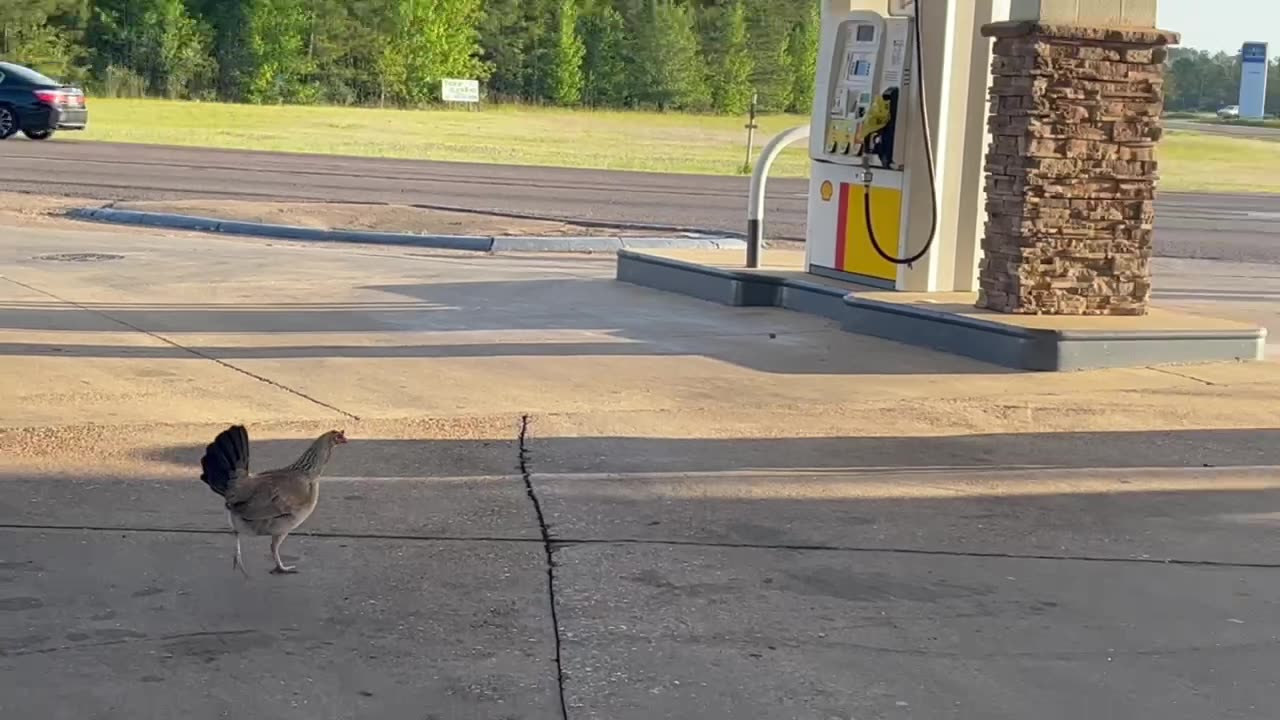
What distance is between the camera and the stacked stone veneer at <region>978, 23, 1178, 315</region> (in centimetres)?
1041

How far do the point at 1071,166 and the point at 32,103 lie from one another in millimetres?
26085

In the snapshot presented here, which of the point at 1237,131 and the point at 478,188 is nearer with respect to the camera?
the point at 478,188

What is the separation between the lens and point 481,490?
6922 millimetres

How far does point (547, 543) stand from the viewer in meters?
6.18

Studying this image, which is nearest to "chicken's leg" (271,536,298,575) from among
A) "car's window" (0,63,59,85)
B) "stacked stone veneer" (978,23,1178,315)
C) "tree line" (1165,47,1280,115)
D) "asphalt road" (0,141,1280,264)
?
"stacked stone veneer" (978,23,1178,315)

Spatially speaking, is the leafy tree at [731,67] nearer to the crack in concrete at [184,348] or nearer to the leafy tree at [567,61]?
the leafy tree at [567,61]

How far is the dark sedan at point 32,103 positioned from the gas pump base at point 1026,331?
2343 cm

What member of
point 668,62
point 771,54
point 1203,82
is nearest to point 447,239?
point 668,62

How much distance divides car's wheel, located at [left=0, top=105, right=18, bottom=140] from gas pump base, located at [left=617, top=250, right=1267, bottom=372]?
2402cm

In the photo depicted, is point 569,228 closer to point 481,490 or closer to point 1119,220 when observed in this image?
point 1119,220

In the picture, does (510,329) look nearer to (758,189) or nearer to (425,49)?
(758,189)

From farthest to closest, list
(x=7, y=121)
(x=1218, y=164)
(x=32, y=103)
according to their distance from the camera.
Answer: (x=1218, y=164)
(x=7, y=121)
(x=32, y=103)

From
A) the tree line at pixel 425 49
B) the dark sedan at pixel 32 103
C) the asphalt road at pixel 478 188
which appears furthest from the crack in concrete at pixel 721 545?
the tree line at pixel 425 49

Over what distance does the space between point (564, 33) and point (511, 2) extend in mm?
5896
